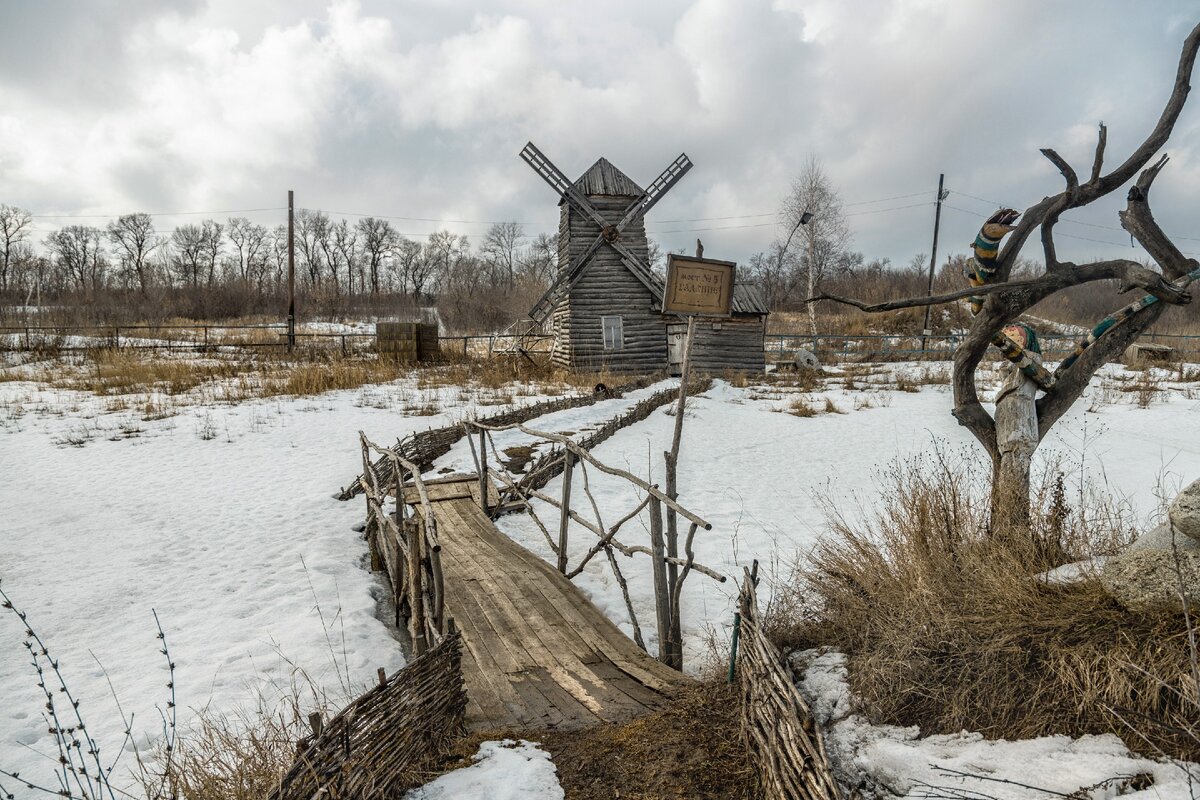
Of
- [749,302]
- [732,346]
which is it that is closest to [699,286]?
[749,302]

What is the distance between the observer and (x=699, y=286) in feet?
17.4

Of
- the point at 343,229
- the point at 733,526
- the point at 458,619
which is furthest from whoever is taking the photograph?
the point at 343,229

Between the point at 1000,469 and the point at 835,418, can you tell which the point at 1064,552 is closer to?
the point at 1000,469

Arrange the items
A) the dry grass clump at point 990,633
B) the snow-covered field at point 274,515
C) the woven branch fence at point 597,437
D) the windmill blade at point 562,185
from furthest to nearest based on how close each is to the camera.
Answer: the windmill blade at point 562,185, the woven branch fence at point 597,437, the snow-covered field at point 274,515, the dry grass clump at point 990,633

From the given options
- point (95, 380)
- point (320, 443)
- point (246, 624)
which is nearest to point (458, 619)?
point (246, 624)

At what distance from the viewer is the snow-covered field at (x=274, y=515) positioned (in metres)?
5.28

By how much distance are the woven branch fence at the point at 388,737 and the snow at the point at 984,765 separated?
2086 millimetres

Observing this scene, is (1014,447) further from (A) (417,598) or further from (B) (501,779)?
(A) (417,598)

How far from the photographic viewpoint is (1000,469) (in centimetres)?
448

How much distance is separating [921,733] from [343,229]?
251 feet

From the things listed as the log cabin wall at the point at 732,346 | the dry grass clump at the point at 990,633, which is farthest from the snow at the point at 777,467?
the log cabin wall at the point at 732,346

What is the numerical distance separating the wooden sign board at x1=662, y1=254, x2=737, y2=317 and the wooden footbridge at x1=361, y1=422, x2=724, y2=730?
4.96ft

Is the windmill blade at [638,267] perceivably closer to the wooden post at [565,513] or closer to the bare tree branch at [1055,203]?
the wooden post at [565,513]

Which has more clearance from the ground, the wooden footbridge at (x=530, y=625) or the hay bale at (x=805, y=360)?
the hay bale at (x=805, y=360)
